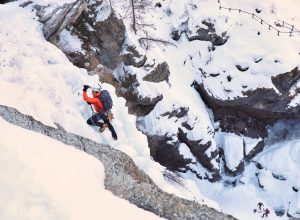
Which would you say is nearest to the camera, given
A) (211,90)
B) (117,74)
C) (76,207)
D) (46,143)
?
(76,207)

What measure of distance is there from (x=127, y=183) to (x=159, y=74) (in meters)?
13.7

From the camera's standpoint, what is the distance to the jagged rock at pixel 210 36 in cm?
2509

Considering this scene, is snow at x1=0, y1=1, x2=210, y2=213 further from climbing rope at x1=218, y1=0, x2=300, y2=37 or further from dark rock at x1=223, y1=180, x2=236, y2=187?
climbing rope at x1=218, y1=0, x2=300, y2=37

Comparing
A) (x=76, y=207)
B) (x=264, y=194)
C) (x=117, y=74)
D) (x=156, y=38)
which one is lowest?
(x=264, y=194)

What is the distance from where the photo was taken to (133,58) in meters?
19.8

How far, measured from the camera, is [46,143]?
28.3ft

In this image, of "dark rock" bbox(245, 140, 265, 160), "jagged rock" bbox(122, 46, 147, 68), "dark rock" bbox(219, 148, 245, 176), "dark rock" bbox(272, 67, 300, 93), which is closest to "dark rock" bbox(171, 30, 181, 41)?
"dark rock" bbox(272, 67, 300, 93)

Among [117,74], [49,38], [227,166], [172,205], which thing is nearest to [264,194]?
[227,166]

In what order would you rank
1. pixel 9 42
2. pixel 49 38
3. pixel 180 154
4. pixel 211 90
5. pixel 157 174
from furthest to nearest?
pixel 211 90 → pixel 180 154 → pixel 49 38 → pixel 9 42 → pixel 157 174

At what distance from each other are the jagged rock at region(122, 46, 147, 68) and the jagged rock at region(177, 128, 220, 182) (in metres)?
4.05

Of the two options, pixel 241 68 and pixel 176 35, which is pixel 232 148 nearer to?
pixel 241 68

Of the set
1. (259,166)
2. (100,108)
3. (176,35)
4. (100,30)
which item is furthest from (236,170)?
(100,108)

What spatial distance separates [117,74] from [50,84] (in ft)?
19.2

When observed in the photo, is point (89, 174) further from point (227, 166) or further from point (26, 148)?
point (227, 166)
